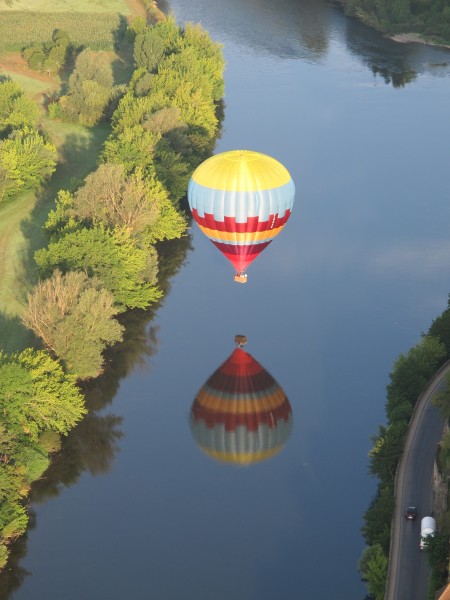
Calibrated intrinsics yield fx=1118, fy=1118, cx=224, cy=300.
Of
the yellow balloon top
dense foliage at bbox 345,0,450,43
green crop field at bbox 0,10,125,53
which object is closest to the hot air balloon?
the yellow balloon top

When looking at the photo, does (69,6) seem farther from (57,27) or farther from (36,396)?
(36,396)

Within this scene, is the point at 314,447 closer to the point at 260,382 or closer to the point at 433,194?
the point at 260,382

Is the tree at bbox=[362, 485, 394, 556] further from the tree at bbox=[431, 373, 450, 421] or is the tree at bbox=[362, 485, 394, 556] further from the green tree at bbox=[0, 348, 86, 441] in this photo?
the green tree at bbox=[0, 348, 86, 441]

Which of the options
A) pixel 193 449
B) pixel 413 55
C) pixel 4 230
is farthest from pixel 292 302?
pixel 413 55

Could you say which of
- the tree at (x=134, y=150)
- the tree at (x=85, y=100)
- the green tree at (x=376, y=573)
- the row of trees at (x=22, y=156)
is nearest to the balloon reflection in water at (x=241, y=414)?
the green tree at (x=376, y=573)

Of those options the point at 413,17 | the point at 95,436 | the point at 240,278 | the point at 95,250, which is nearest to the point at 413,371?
the point at 240,278
